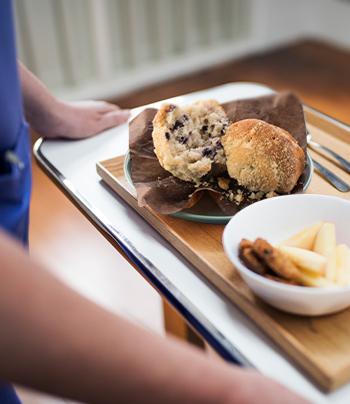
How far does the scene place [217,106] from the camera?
0.86m

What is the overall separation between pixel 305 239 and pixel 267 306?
0.28 ft

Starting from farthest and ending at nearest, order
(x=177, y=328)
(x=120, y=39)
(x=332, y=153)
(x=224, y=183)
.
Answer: (x=120, y=39)
(x=177, y=328)
(x=332, y=153)
(x=224, y=183)

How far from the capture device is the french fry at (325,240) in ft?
1.95

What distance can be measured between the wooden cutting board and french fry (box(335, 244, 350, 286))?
4 cm

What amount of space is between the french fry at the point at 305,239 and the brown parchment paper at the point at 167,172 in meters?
0.13

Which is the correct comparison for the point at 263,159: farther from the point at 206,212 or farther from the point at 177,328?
the point at 177,328

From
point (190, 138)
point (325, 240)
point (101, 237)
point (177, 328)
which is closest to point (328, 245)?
point (325, 240)

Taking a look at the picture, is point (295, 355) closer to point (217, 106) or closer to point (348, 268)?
point (348, 268)

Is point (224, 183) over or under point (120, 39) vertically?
over

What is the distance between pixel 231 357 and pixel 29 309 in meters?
0.24

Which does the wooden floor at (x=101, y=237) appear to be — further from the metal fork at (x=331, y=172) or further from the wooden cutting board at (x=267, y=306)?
the metal fork at (x=331, y=172)

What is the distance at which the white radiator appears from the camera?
255 centimetres

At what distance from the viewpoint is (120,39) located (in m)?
2.80

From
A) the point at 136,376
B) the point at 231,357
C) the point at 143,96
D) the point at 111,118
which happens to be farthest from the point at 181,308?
the point at 143,96
